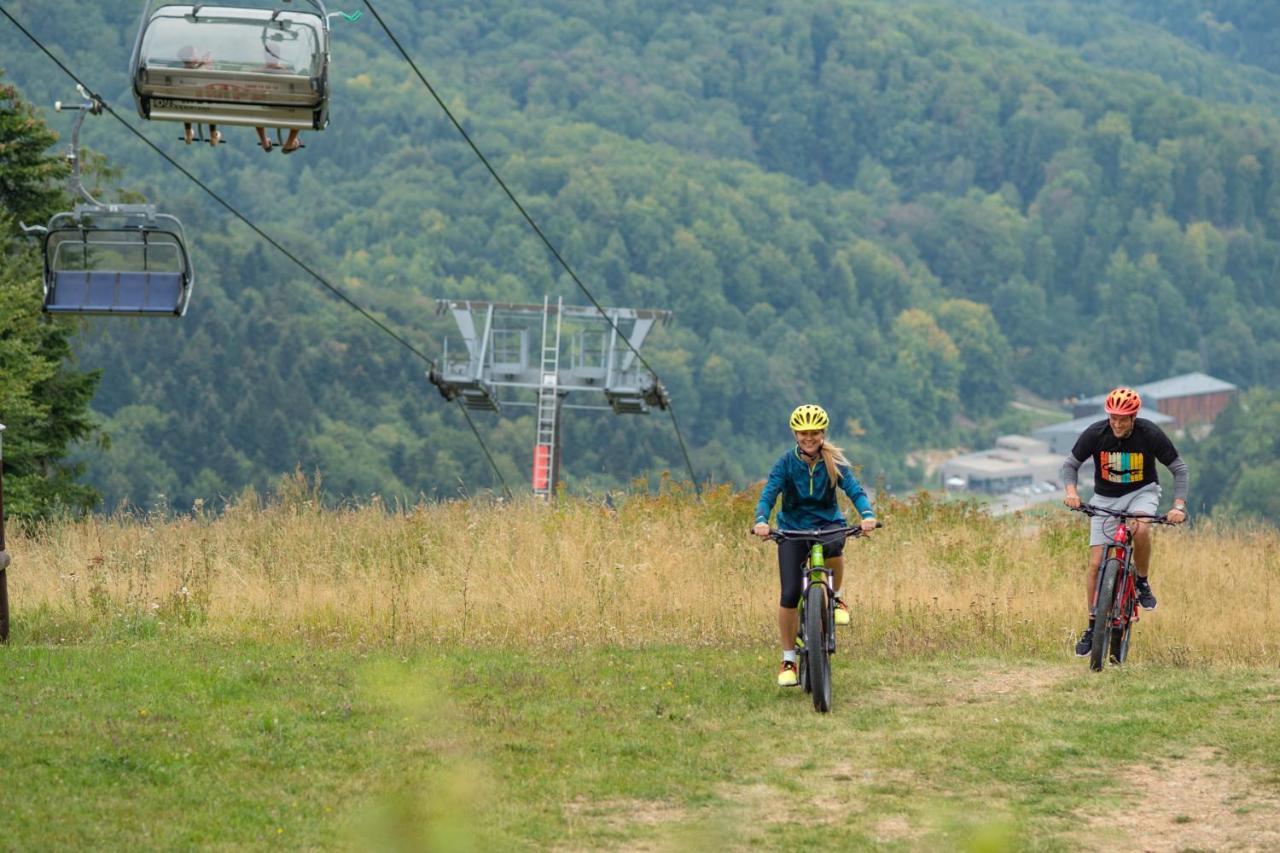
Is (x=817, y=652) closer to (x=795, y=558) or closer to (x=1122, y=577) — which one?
(x=795, y=558)

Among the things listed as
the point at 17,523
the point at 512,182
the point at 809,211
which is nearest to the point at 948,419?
the point at 809,211

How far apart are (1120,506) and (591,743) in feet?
12.9

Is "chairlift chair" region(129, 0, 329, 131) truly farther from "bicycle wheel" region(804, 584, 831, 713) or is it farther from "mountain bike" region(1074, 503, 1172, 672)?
"mountain bike" region(1074, 503, 1172, 672)

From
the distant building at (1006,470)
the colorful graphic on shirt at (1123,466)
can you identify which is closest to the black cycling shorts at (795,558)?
the colorful graphic on shirt at (1123,466)

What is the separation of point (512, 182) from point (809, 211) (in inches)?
1289

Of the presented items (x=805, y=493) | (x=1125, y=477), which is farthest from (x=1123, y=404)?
(x=805, y=493)

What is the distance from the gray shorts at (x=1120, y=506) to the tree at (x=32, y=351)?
60.3 ft

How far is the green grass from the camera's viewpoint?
23.4 feet

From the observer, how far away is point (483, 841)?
6879 mm

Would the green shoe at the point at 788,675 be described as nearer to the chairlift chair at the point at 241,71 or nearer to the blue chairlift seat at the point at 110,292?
the chairlift chair at the point at 241,71

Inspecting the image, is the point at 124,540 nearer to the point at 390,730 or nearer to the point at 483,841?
the point at 390,730

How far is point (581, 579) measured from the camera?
12.8 meters

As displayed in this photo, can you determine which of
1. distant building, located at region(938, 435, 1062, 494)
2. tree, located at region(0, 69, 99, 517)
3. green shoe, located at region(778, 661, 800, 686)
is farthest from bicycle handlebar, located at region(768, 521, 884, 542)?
distant building, located at region(938, 435, 1062, 494)

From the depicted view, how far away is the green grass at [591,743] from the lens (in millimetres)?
7145
